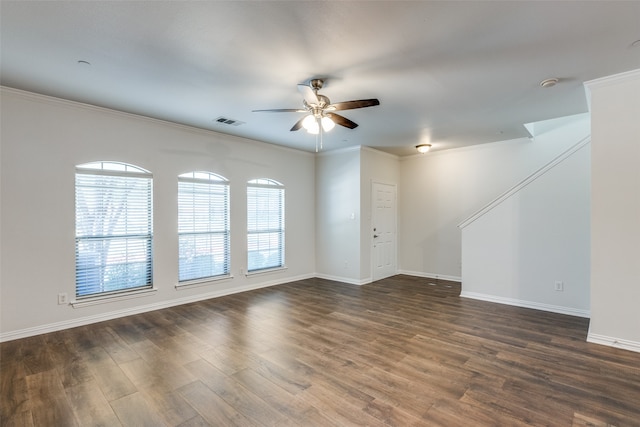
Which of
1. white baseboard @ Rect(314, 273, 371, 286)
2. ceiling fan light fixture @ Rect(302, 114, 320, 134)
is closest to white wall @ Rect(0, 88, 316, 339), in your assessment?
white baseboard @ Rect(314, 273, 371, 286)

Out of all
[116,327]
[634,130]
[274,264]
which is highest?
[634,130]

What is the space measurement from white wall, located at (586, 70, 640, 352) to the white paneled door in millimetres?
3553

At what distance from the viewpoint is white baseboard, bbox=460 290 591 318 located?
407 cm

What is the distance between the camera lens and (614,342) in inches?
121

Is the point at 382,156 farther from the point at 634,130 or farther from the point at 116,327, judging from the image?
the point at 116,327

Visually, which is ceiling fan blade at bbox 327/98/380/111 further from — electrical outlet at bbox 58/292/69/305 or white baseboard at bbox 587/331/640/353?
electrical outlet at bbox 58/292/69/305

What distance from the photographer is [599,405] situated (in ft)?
7.05

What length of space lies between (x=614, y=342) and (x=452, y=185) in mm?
3742

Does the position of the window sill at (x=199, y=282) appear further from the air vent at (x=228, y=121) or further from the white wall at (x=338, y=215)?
the air vent at (x=228, y=121)

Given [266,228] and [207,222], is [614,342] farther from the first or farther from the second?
[207,222]

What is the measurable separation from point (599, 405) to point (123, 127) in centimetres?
569

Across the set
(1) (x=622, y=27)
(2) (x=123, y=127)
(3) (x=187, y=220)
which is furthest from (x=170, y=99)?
(1) (x=622, y=27)

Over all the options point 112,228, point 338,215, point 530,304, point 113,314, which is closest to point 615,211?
point 530,304

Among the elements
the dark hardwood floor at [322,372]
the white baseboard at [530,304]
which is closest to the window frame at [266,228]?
the dark hardwood floor at [322,372]
